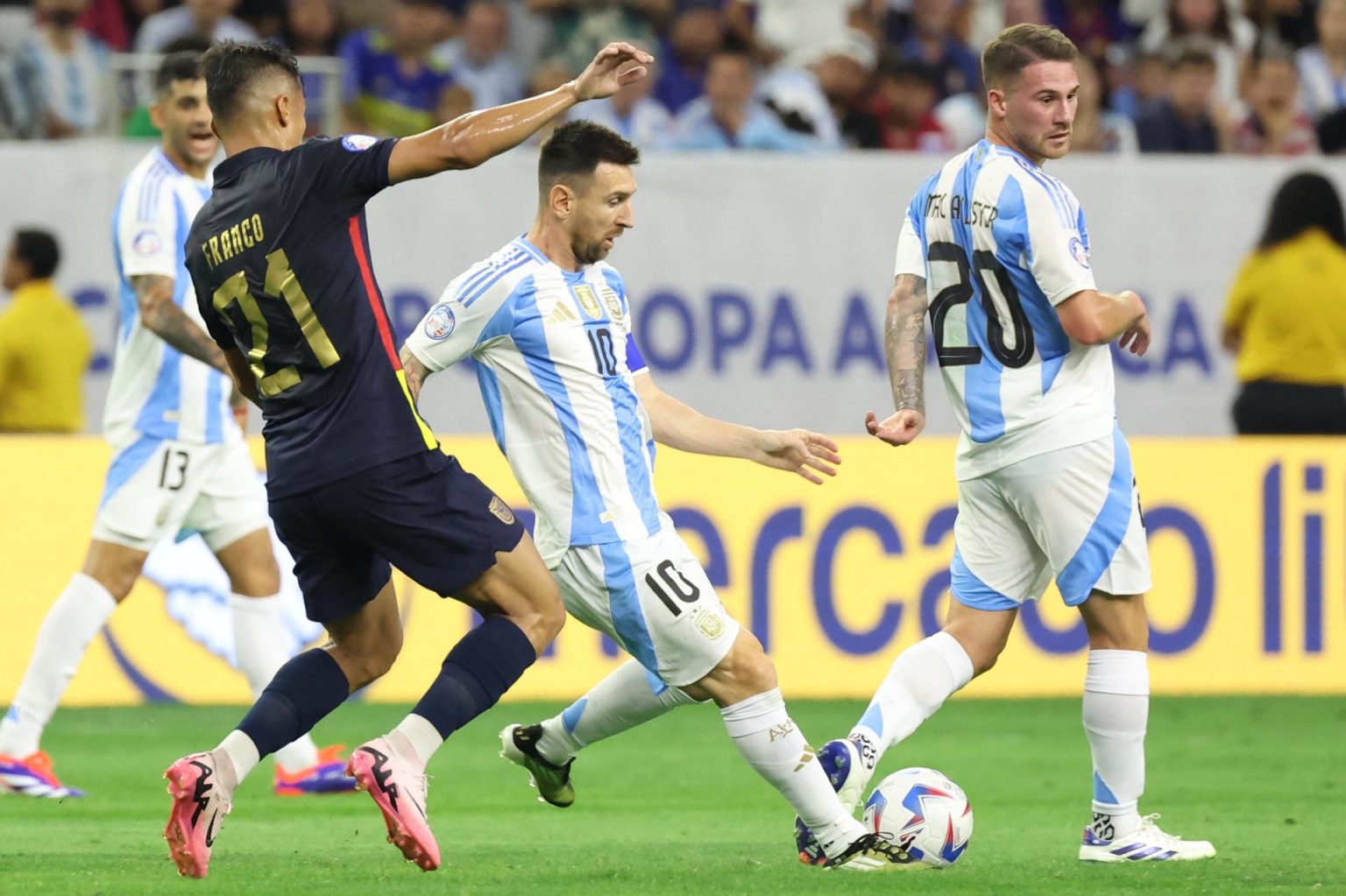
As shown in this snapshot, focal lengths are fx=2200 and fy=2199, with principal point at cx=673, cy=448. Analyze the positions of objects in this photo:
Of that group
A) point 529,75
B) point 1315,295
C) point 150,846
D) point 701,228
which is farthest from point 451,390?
point 150,846

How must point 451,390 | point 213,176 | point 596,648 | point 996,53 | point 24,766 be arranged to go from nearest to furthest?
point 213,176 → point 996,53 → point 24,766 → point 596,648 → point 451,390

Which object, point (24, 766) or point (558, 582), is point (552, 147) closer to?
point (558, 582)

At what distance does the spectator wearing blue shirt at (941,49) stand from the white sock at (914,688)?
29.4 ft

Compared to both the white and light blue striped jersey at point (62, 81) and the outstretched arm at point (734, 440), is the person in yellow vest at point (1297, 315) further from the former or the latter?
the white and light blue striped jersey at point (62, 81)

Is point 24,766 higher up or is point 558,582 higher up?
→ point 558,582

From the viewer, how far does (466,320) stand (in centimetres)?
598

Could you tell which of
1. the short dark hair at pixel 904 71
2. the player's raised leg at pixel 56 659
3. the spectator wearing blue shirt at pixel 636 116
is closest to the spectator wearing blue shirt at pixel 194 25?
the spectator wearing blue shirt at pixel 636 116

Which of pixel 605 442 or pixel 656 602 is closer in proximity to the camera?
pixel 656 602

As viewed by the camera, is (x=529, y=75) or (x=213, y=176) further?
(x=529, y=75)

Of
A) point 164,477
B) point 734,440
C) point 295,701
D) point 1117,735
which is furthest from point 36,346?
point 1117,735

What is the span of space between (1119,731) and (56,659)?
3979 millimetres

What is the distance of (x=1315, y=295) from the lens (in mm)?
11445

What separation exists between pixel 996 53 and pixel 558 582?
1.96m

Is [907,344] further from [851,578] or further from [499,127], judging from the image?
[851,578]
